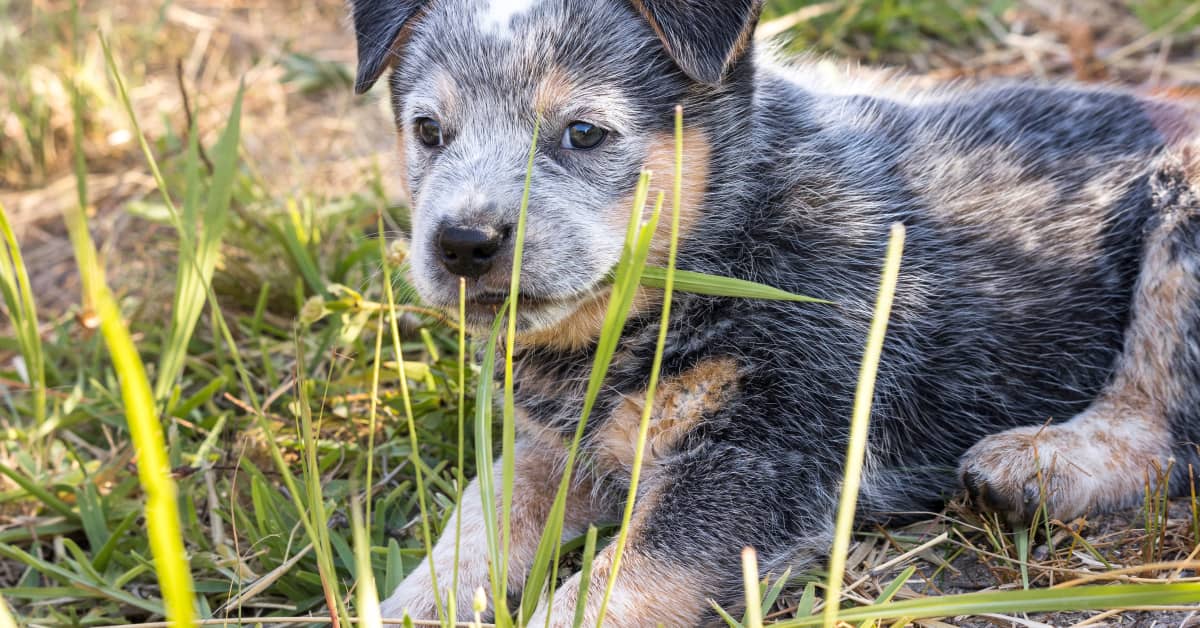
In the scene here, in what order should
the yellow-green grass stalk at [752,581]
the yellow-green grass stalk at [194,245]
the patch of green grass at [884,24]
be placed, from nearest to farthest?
the yellow-green grass stalk at [752,581]
the yellow-green grass stalk at [194,245]
the patch of green grass at [884,24]

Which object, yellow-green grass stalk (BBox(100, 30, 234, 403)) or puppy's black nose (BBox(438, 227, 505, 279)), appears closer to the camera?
puppy's black nose (BBox(438, 227, 505, 279))

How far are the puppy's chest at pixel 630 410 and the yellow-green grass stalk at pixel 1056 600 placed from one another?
3.12 ft

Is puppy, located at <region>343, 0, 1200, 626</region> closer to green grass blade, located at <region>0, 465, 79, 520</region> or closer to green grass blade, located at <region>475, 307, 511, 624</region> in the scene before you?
green grass blade, located at <region>475, 307, 511, 624</region>

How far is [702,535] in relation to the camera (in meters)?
2.63

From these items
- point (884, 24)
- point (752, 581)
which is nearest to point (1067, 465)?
point (752, 581)

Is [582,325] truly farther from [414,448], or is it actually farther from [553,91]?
[414,448]

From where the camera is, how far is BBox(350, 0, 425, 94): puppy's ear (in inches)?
125

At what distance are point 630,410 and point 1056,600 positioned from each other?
1.34 metres

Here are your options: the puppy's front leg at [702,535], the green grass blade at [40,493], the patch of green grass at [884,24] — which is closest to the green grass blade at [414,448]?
the puppy's front leg at [702,535]

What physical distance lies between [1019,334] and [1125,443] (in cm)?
42

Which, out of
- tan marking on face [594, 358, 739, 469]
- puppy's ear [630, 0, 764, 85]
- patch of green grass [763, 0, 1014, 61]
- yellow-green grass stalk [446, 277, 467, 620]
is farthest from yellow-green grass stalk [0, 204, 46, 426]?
patch of green grass [763, 0, 1014, 61]

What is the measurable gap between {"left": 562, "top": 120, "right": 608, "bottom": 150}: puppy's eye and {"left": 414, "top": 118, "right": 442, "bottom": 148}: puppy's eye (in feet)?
1.32

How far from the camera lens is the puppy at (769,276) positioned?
2705 millimetres

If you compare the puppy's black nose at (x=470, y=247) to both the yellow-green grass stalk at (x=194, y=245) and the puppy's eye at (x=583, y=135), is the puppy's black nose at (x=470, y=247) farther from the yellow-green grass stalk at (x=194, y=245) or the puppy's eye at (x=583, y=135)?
the yellow-green grass stalk at (x=194, y=245)
